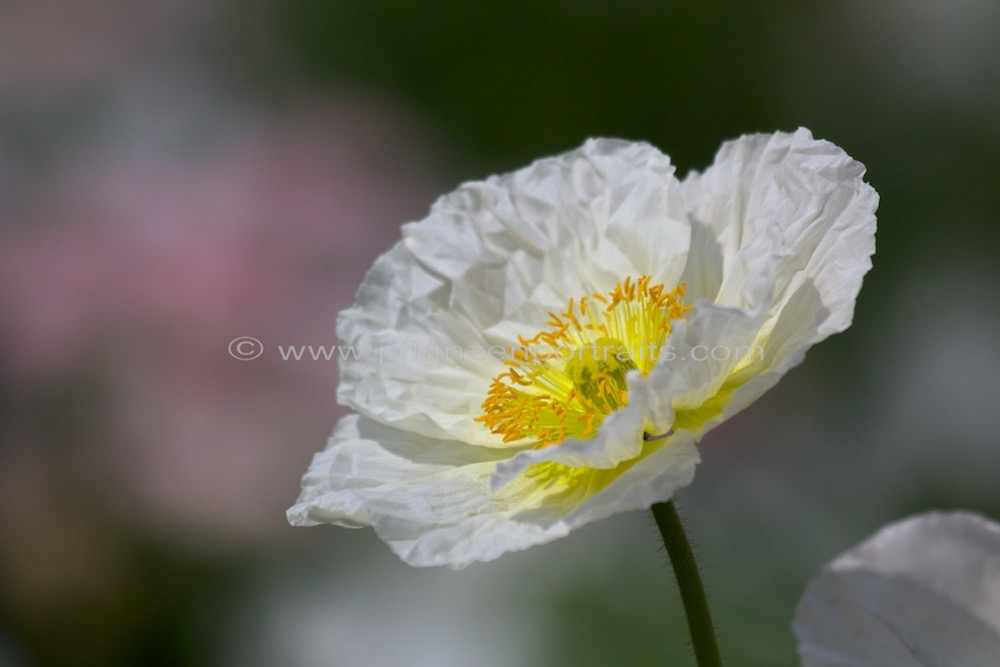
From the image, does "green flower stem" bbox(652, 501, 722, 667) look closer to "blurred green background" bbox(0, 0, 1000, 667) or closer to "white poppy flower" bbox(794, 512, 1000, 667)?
"white poppy flower" bbox(794, 512, 1000, 667)

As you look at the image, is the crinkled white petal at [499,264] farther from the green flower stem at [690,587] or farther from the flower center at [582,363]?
the green flower stem at [690,587]

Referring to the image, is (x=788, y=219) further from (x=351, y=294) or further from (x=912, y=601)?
(x=351, y=294)

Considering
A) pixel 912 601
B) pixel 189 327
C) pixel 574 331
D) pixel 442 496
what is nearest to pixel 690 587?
pixel 912 601

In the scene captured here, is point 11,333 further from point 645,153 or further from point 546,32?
point 546,32

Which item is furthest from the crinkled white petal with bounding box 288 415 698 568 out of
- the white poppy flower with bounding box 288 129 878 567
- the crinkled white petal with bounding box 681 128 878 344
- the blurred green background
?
the blurred green background

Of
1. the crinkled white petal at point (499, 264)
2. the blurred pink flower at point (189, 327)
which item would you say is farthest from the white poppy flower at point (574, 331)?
the blurred pink flower at point (189, 327)

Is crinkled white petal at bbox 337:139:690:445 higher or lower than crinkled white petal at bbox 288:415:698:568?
higher
